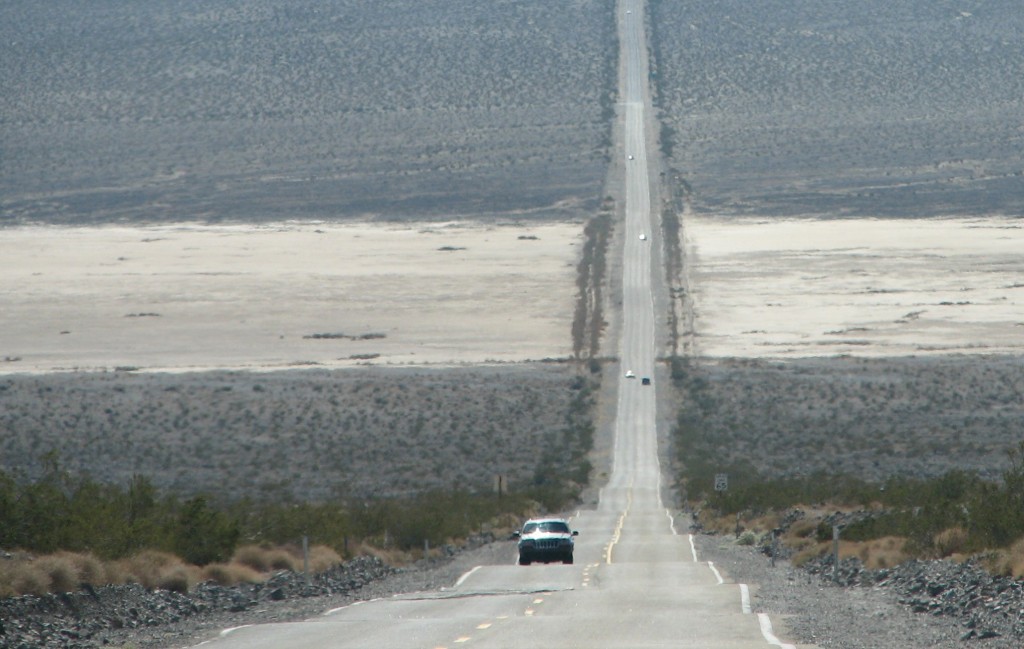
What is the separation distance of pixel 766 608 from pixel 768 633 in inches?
121

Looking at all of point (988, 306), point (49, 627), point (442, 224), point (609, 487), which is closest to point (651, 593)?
point (49, 627)

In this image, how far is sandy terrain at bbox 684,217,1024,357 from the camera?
68062mm

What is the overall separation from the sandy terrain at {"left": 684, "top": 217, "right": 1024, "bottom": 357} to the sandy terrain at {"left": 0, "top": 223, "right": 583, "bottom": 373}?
7918 mm

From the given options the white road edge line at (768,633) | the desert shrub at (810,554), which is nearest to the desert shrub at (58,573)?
the white road edge line at (768,633)

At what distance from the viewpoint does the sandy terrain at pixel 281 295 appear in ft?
222

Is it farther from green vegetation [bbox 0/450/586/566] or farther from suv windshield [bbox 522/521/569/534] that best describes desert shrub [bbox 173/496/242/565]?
suv windshield [bbox 522/521/569/534]

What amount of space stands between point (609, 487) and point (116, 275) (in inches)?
1651

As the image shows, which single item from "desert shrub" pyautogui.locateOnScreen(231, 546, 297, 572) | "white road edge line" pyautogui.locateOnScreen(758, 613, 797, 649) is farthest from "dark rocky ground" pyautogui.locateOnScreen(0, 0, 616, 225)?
"white road edge line" pyautogui.locateOnScreen(758, 613, 797, 649)

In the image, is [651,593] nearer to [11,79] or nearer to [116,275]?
[116,275]

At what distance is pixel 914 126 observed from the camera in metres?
→ 111

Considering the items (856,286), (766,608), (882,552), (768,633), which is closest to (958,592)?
(766,608)

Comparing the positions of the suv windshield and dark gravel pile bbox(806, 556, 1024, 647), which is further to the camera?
the suv windshield

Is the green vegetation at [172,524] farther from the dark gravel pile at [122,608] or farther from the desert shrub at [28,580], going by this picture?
the desert shrub at [28,580]

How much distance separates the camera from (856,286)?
7844cm
